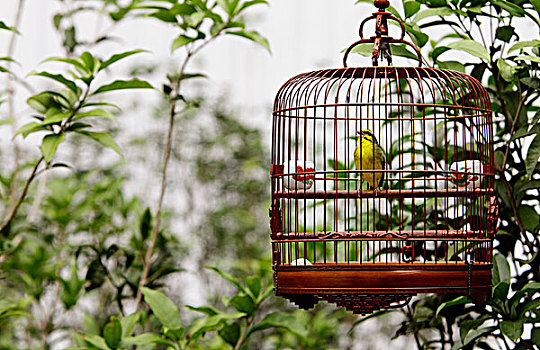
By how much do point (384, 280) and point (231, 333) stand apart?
111 cm

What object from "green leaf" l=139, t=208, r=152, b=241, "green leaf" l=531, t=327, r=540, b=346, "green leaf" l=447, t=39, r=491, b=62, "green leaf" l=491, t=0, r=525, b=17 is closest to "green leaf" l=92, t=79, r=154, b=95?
"green leaf" l=139, t=208, r=152, b=241

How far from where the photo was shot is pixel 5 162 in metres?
4.59

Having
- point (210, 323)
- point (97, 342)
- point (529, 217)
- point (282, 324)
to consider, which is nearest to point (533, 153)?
point (529, 217)

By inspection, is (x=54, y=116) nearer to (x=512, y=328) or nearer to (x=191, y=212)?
(x=512, y=328)

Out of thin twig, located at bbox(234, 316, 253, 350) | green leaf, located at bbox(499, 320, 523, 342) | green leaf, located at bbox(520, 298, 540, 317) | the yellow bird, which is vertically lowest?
thin twig, located at bbox(234, 316, 253, 350)

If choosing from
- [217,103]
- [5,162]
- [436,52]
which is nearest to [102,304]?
[5,162]

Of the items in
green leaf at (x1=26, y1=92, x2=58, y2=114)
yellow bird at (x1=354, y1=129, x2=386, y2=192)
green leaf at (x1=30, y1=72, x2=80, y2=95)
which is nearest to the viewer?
yellow bird at (x1=354, y1=129, x2=386, y2=192)

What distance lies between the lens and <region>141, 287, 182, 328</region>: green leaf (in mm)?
2674

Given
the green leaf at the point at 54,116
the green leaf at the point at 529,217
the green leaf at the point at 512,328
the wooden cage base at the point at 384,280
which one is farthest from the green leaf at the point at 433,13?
the green leaf at the point at 54,116

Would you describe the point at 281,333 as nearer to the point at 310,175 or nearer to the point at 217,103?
the point at 217,103

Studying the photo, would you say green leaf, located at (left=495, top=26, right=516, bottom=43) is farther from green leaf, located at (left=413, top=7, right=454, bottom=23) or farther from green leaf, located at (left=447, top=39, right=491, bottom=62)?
green leaf, located at (left=447, top=39, right=491, bottom=62)

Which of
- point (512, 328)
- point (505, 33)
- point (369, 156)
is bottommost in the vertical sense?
point (512, 328)

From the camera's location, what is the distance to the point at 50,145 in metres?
2.51

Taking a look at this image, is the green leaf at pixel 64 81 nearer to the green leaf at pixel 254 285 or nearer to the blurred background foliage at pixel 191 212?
the blurred background foliage at pixel 191 212
